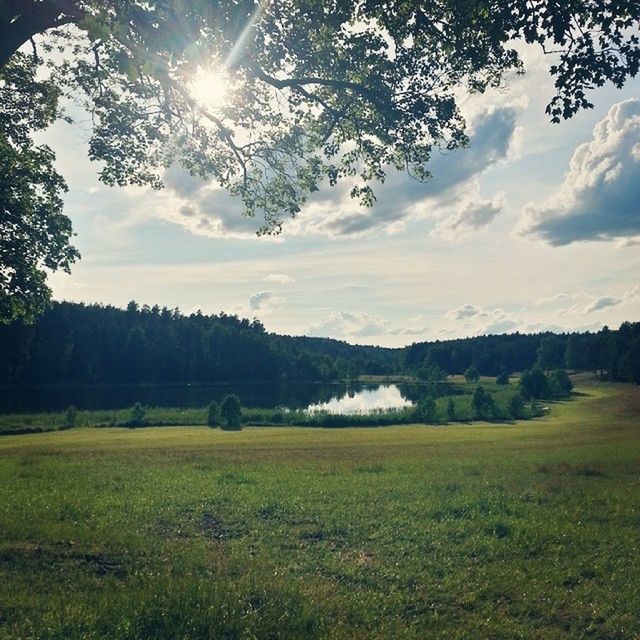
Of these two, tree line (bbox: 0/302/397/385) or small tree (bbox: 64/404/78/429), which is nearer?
small tree (bbox: 64/404/78/429)

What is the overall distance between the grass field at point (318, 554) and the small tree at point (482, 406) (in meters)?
52.3

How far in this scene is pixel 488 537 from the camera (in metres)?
11.4

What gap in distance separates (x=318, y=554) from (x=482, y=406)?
64.2 metres

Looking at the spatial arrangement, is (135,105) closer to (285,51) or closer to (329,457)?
(285,51)

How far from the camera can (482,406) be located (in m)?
71.6

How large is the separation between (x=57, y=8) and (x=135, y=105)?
11.8 feet

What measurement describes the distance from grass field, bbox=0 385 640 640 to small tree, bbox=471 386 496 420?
52.3 m

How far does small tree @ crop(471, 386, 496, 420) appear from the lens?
71.1 m

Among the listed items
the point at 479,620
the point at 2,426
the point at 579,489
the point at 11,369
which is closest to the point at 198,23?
the point at 479,620

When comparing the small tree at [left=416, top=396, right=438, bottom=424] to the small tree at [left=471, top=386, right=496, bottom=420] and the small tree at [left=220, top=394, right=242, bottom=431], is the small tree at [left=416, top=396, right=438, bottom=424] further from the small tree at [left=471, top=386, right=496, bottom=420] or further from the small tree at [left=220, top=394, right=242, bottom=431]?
the small tree at [left=220, top=394, right=242, bottom=431]

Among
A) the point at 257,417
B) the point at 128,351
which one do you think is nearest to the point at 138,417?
the point at 257,417

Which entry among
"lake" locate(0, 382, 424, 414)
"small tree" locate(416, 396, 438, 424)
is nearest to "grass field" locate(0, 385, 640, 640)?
"small tree" locate(416, 396, 438, 424)

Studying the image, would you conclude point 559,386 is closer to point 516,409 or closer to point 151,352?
point 516,409

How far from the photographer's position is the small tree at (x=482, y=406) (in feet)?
233
